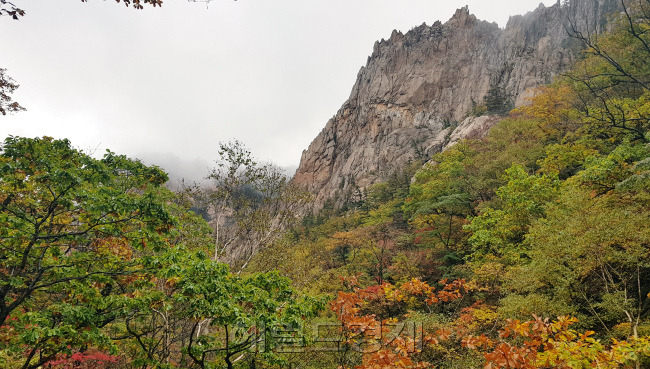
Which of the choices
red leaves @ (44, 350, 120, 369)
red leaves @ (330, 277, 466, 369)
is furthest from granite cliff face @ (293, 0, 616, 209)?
red leaves @ (44, 350, 120, 369)

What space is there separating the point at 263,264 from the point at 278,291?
6763 mm

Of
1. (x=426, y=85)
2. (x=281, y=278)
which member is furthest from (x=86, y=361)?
(x=426, y=85)

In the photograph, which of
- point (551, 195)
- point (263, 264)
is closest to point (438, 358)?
point (263, 264)

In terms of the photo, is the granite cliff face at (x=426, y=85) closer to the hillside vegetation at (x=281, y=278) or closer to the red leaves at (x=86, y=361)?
the hillside vegetation at (x=281, y=278)

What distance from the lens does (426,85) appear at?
8188 cm

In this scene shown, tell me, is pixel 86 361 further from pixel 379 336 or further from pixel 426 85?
pixel 426 85

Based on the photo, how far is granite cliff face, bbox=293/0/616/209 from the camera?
66.1m

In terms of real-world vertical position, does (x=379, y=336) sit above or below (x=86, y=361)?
above

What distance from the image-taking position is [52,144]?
5695 millimetres

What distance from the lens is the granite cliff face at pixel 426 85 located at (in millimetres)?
66125

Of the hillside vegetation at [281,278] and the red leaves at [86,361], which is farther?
the red leaves at [86,361]

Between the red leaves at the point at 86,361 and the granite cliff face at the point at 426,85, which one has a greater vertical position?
the granite cliff face at the point at 426,85

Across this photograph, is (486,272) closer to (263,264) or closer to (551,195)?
(551,195)

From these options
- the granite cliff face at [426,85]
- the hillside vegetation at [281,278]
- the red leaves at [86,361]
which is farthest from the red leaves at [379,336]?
the granite cliff face at [426,85]
